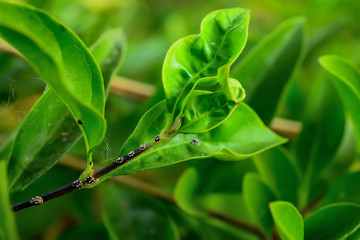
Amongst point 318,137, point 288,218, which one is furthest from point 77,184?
point 318,137

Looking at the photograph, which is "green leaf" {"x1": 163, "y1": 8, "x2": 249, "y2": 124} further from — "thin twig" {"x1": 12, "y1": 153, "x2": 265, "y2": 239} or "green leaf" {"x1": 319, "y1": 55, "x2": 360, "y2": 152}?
→ "thin twig" {"x1": 12, "y1": 153, "x2": 265, "y2": 239}

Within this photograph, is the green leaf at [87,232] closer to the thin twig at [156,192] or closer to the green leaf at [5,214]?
the thin twig at [156,192]

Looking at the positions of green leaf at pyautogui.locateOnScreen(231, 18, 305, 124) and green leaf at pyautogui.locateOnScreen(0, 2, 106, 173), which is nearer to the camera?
green leaf at pyautogui.locateOnScreen(0, 2, 106, 173)

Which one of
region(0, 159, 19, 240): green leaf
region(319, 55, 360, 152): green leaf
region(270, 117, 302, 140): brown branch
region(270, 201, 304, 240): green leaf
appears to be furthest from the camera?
region(270, 117, 302, 140): brown branch

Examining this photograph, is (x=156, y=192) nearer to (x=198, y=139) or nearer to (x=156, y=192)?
(x=156, y=192)

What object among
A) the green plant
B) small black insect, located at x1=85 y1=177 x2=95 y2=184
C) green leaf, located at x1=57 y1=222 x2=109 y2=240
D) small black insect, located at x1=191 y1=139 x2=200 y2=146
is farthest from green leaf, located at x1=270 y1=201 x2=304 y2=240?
green leaf, located at x1=57 y1=222 x2=109 y2=240
